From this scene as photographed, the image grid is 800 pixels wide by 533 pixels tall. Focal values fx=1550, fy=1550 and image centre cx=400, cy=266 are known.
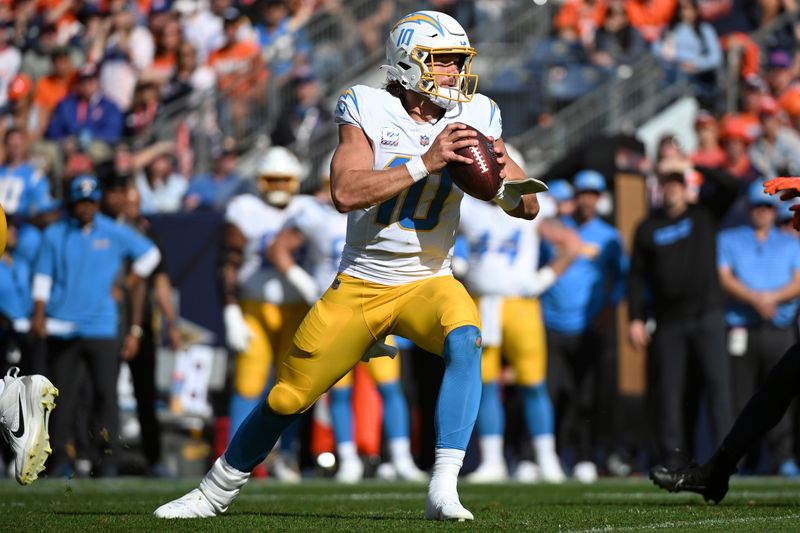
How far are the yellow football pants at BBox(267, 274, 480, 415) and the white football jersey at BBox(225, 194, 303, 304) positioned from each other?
4.06 metres

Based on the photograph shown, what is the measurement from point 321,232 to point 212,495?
416cm

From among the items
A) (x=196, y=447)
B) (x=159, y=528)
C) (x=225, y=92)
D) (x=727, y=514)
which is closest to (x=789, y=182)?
(x=727, y=514)

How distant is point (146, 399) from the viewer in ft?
34.2

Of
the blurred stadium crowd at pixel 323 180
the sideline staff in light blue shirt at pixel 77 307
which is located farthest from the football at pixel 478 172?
the sideline staff in light blue shirt at pixel 77 307

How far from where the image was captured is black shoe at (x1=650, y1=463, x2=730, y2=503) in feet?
20.4

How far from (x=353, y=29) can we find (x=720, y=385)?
6764 millimetres

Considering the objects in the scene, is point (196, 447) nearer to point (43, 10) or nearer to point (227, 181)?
point (227, 181)

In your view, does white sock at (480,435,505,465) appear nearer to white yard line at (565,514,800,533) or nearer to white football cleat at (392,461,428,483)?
white football cleat at (392,461,428,483)

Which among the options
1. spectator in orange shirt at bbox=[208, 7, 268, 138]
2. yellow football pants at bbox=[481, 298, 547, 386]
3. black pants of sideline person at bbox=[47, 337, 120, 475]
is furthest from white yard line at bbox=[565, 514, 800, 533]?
spectator in orange shirt at bbox=[208, 7, 268, 138]

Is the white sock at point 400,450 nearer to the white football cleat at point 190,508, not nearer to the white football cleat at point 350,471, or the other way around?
the white football cleat at point 350,471

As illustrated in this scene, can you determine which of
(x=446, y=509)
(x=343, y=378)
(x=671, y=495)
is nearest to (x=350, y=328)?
(x=446, y=509)

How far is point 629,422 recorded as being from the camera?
35.1ft

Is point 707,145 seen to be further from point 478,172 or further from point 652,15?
point 478,172

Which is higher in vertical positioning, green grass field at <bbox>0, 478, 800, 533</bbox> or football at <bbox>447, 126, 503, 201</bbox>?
football at <bbox>447, 126, 503, 201</bbox>
